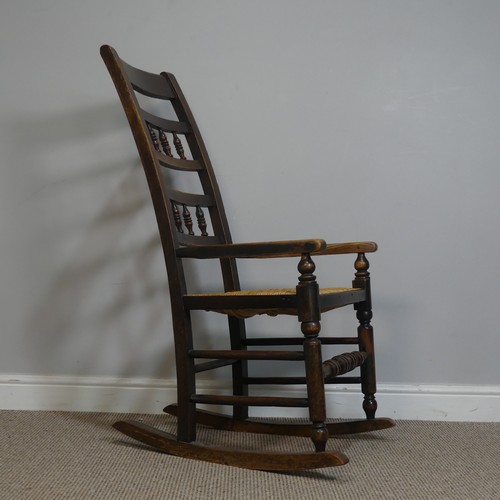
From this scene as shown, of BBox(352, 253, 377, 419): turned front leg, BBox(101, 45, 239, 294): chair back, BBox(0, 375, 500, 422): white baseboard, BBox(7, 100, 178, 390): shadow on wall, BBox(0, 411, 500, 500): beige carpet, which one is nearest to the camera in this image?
BBox(0, 411, 500, 500): beige carpet

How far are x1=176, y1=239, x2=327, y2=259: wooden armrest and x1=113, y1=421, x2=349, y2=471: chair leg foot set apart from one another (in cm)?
38

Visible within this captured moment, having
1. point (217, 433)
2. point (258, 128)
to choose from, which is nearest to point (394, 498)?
point (217, 433)

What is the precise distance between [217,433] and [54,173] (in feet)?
2.83

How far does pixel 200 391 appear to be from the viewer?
1922mm

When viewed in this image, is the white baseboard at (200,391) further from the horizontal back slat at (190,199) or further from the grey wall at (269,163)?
the horizontal back slat at (190,199)

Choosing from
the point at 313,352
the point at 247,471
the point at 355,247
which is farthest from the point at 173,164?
the point at 247,471

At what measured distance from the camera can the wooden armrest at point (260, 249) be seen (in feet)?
4.38

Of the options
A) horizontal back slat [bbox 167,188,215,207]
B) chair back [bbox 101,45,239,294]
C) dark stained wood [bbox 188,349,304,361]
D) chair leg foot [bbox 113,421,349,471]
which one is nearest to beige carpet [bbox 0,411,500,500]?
chair leg foot [bbox 113,421,349,471]

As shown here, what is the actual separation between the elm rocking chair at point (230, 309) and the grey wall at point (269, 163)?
0.45 feet

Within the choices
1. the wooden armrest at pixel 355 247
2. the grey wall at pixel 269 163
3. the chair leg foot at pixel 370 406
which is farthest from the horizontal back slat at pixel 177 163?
the chair leg foot at pixel 370 406

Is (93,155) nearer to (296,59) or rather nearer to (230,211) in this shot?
(230,211)

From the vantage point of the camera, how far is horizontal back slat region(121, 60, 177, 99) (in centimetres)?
164

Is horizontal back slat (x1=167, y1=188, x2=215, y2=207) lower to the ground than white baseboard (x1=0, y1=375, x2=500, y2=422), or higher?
higher

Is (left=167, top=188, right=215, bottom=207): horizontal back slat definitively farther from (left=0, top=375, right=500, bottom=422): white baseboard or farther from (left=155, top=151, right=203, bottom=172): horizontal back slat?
(left=0, top=375, right=500, bottom=422): white baseboard
